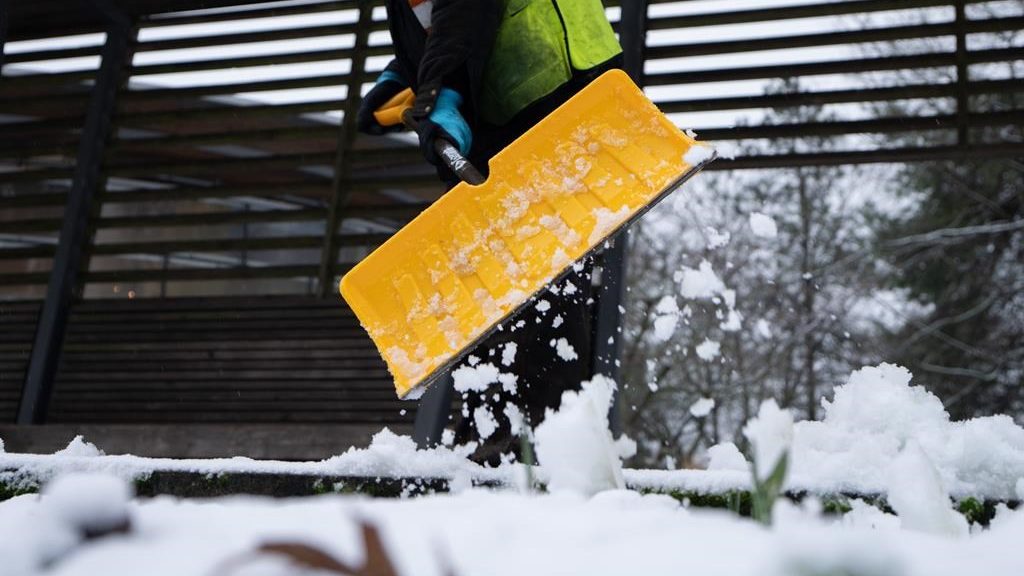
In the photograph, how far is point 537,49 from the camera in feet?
9.54

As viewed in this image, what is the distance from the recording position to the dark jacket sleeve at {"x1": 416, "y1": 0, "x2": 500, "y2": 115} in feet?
9.04

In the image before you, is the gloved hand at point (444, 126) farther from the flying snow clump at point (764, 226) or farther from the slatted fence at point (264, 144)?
the slatted fence at point (264, 144)

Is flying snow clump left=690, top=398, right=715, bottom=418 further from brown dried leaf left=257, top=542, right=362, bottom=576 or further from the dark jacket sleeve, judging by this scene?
brown dried leaf left=257, top=542, right=362, bottom=576

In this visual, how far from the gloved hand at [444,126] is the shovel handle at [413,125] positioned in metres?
0.02

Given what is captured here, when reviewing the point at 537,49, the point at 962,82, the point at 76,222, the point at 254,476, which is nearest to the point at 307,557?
the point at 254,476

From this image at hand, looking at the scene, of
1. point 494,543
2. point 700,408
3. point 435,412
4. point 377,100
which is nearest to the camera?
point 494,543

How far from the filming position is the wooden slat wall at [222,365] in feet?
15.3

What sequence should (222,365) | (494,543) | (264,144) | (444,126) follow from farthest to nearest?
(264,144) → (222,365) → (444,126) → (494,543)

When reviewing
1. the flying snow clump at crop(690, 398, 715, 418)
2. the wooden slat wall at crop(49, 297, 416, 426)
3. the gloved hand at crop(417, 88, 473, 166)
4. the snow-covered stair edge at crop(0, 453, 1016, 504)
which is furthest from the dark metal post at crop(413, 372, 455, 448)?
the snow-covered stair edge at crop(0, 453, 1016, 504)

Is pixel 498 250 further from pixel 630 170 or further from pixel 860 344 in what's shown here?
pixel 860 344

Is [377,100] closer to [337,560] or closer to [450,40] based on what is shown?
[450,40]

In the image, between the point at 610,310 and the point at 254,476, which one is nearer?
the point at 254,476

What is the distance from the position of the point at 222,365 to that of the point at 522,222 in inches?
109

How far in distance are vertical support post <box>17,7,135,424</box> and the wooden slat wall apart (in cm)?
10
